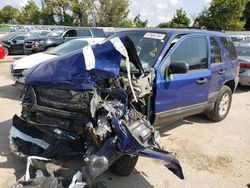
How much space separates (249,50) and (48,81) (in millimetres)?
8561

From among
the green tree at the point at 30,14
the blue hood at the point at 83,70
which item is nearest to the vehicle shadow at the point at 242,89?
the blue hood at the point at 83,70

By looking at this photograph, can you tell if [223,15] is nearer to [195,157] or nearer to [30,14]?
[195,157]

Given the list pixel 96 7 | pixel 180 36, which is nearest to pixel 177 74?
pixel 180 36

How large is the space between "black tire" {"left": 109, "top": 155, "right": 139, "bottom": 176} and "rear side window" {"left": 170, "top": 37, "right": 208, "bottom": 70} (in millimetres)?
1645

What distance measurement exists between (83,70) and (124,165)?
133 centimetres

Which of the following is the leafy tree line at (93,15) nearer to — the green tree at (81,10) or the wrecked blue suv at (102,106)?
the green tree at (81,10)

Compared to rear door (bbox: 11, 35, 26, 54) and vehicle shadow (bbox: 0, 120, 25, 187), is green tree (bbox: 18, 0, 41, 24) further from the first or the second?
vehicle shadow (bbox: 0, 120, 25, 187)

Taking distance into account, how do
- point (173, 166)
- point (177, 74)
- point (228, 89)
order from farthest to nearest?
point (228, 89), point (177, 74), point (173, 166)

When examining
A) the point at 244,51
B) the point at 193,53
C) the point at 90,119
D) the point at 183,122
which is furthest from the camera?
the point at 244,51

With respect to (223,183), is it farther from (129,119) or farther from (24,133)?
(24,133)

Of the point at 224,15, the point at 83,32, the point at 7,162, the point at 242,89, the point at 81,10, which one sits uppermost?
the point at 81,10

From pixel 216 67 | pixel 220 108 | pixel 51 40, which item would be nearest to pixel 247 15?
pixel 51 40

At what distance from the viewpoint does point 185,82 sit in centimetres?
458

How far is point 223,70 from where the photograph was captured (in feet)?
18.4
